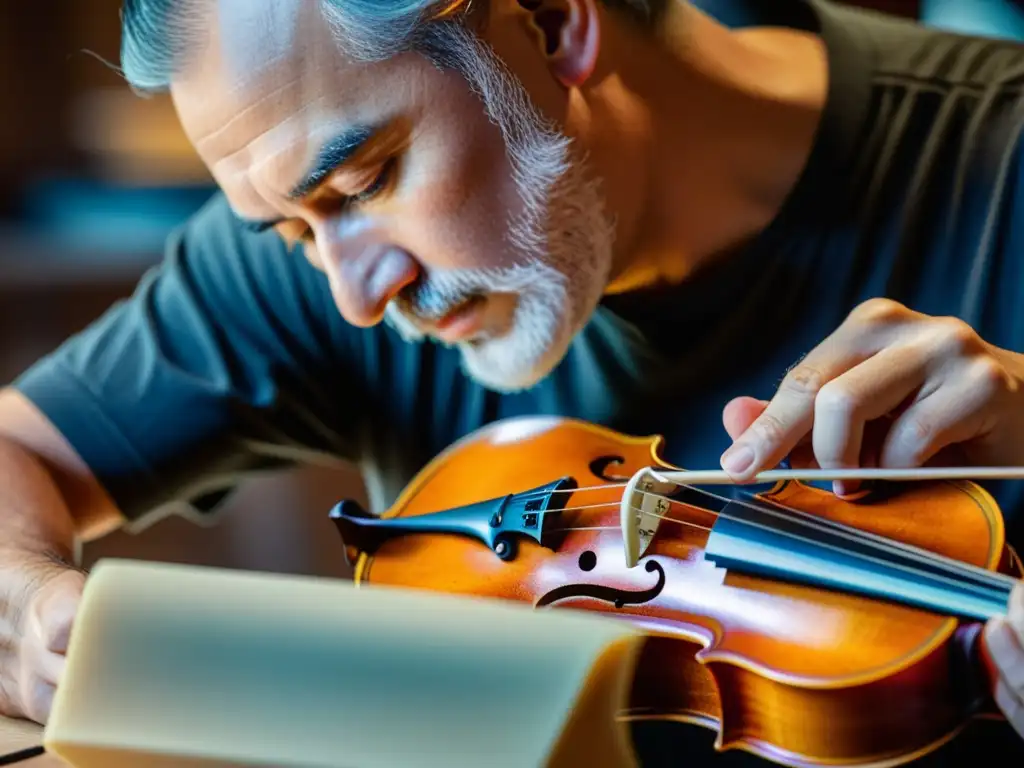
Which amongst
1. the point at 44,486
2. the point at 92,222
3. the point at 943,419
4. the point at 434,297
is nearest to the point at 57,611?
the point at 44,486

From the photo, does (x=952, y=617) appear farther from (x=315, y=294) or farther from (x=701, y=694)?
(x=315, y=294)

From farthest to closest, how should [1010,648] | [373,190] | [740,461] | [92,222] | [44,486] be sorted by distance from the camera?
1. [92,222]
2. [44,486]
3. [373,190]
4. [740,461]
5. [1010,648]

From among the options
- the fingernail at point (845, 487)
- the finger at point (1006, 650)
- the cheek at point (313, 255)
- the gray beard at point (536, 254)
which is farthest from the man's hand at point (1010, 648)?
the cheek at point (313, 255)

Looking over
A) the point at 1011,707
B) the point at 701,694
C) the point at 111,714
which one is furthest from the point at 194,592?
the point at 1011,707

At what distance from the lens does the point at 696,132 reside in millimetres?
651

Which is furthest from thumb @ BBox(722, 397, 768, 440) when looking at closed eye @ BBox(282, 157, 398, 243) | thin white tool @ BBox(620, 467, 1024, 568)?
closed eye @ BBox(282, 157, 398, 243)

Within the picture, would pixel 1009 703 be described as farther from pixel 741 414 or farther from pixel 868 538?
pixel 741 414

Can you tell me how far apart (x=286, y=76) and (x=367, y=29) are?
53 millimetres

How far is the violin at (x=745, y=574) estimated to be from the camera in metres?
0.44

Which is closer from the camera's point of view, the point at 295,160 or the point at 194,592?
the point at 194,592

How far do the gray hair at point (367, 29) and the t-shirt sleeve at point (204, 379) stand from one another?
17 centimetres

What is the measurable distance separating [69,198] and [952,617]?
77 cm

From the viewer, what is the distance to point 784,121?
0.64 meters

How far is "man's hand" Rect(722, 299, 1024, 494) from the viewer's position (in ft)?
1.65
